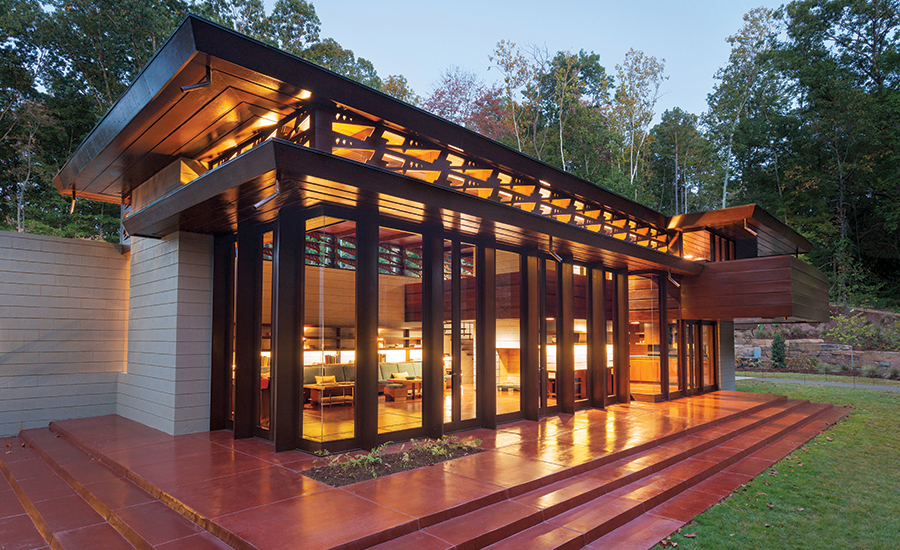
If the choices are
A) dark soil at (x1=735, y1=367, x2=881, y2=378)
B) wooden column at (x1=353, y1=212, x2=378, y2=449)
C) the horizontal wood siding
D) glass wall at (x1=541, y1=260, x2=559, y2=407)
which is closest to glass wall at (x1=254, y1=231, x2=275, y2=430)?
wooden column at (x1=353, y1=212, x2=378, y2=449)

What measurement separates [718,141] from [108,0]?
28861 millimetres

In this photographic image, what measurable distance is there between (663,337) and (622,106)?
15.6 meters

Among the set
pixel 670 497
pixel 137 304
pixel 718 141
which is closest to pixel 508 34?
pixel 718 141

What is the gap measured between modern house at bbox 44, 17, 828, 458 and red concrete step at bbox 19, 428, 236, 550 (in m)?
1.40

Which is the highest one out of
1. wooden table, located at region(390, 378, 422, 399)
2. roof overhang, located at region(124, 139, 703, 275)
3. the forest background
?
the forest background

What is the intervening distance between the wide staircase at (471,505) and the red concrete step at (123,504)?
0.01 m

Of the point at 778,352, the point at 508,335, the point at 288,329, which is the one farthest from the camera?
the point at 778,352

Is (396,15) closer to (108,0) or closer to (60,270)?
(108,0)

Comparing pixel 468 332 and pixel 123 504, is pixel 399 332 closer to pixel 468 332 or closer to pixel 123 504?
pixel 468 332

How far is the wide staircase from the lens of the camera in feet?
13.4

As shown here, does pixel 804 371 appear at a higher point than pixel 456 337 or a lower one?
lower

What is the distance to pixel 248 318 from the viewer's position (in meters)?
7.38

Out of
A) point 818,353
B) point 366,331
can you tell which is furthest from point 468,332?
point 818,353

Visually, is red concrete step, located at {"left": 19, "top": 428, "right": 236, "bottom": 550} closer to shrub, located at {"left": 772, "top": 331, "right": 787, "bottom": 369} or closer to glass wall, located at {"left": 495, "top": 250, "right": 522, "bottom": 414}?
glass wall, located at {"left": 495, "top": 250, "right": 522, "bottom": 414}
